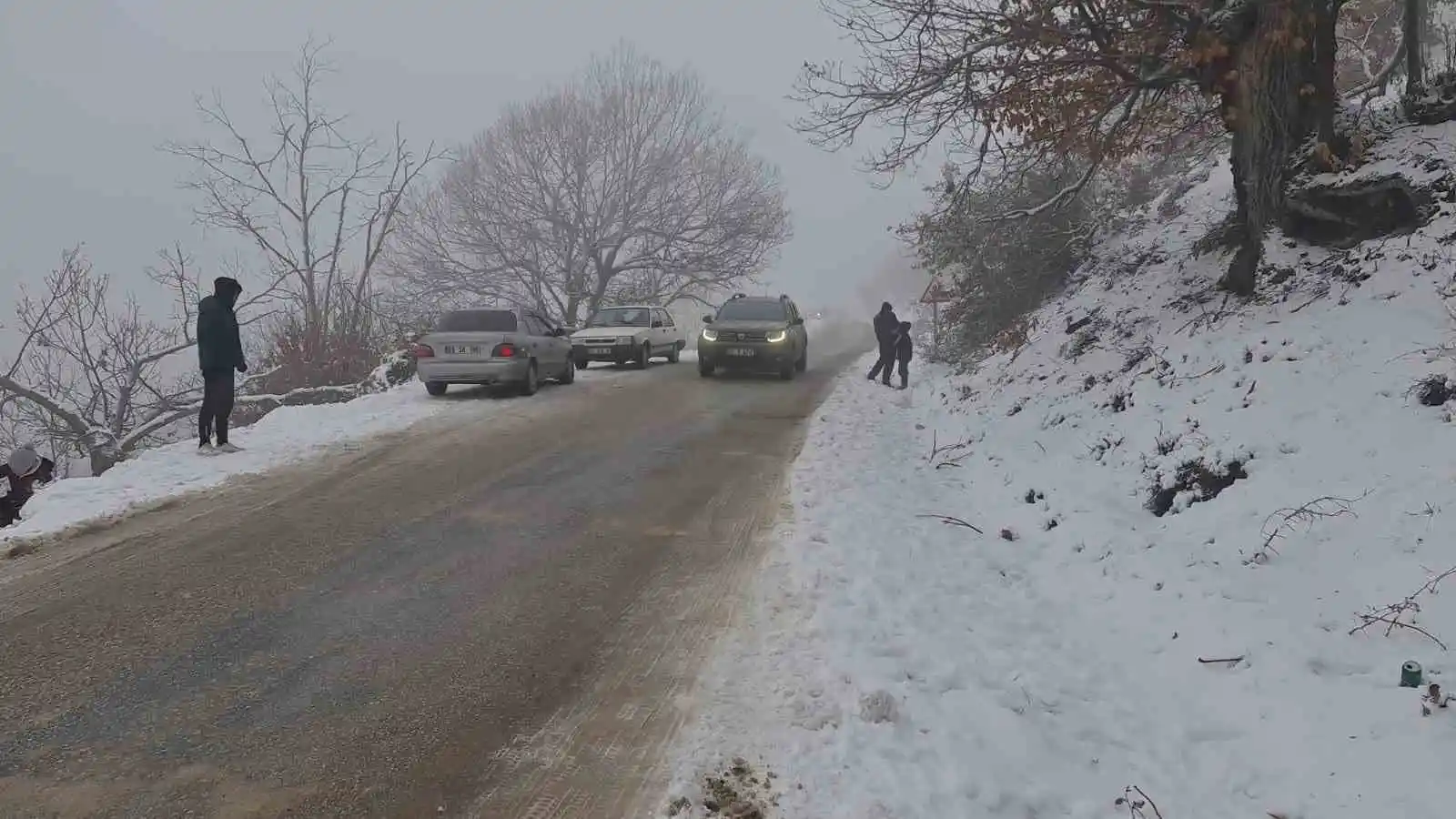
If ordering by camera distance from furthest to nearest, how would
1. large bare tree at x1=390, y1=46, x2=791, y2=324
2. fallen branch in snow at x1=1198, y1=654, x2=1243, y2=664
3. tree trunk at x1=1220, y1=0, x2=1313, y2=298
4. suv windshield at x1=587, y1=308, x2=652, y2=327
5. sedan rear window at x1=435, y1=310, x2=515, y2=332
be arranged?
large bare tree at x1=390, y1=46, x2=791, y2=324
suv windshield at x1=587, y1=308, x2=652, y2=327
sedan rear window at x1=435, y1=310, x2=515, y2=332
tree trunk at x1=1220, y1=0, x2=1313, y2=298
fallen branch in snow at x1=1198, y1=654, x2=1243, y2=664

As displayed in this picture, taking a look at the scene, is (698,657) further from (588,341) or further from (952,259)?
(588,341)

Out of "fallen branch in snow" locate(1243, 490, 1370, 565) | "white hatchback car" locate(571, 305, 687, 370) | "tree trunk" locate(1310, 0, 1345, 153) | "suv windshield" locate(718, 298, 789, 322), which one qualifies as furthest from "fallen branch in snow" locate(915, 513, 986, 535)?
"white hatchback car" locate(571, 305, 687, 370)

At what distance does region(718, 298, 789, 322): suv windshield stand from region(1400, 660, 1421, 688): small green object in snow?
13.2 metres

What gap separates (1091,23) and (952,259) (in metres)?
8.22

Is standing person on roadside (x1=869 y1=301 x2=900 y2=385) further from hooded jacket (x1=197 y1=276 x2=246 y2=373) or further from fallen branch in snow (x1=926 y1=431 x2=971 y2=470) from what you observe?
hooded jacket (x1=197 y1=276 x2=246 y2=373)

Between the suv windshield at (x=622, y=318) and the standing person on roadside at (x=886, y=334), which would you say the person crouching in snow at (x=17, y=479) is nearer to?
the standing person on roadside at (x=886, y=334)

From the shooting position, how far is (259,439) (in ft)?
29.6

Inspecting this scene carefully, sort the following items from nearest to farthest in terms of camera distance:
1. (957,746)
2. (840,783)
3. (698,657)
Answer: (840,783)
(957,746)
(698,657)

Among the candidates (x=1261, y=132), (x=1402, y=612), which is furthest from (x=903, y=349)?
(x=1402, y=612)

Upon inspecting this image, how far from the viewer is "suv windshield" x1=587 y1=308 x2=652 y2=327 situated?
1989 cm

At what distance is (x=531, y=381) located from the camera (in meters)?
13.1

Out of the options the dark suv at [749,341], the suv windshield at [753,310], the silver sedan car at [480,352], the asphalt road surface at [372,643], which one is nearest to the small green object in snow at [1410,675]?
the asphalt road surface at [372,643]

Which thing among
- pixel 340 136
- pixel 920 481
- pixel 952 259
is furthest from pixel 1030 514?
pixel 340 136

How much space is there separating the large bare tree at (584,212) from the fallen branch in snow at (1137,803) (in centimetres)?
2923
